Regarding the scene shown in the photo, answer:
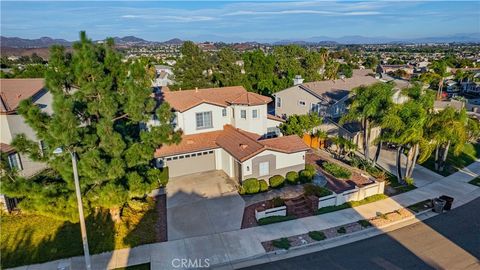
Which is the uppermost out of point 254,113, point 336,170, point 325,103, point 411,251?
point 254,113

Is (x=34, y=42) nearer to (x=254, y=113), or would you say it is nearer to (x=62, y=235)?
(x=62, y=235)

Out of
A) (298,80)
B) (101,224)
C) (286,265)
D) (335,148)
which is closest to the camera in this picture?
(286,265)

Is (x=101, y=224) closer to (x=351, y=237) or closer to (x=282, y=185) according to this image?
(x=282, y=185)

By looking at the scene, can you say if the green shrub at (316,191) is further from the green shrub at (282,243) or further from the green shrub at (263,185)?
the green shrub at (282,243)

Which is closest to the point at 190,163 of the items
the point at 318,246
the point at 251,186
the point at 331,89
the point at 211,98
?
the point at 251,186

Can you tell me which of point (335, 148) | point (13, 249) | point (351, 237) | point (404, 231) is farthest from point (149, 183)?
point (335, 148)

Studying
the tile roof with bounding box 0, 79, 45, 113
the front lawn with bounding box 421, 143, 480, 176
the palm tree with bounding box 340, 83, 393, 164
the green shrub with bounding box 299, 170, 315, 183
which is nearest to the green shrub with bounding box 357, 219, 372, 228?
the green shrub with bounding box 299, 170, 315, 183
